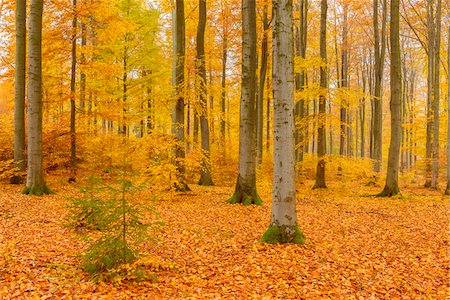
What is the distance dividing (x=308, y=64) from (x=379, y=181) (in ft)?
27.8

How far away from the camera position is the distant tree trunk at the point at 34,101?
9.26m

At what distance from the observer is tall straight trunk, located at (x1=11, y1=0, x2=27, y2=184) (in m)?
10.3

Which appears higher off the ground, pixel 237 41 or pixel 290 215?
pixel 237 41

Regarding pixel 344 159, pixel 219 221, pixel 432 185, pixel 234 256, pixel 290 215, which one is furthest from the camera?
pixel 432 185

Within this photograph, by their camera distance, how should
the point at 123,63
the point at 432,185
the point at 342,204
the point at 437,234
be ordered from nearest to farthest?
the point at 437,234 → the point at 342,204 → the point at 432,185 → the point at 123,63

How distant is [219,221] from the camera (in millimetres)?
7438

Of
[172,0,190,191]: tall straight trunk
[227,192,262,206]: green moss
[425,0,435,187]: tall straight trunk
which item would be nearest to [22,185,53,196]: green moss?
[172,0,190,191]: tall straight trunk

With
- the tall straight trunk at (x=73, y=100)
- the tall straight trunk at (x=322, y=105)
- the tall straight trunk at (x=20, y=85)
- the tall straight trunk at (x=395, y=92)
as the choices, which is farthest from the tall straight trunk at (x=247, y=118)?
the tall straight trunk at (x=20, y=85)

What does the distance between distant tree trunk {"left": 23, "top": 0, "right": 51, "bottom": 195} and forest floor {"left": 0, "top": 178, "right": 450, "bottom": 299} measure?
2.53 ft

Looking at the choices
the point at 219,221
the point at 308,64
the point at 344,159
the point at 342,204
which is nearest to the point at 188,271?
the point at 219,221

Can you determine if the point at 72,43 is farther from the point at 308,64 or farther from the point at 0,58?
the point at 308,64

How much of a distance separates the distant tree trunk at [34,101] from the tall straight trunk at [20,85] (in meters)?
1.39

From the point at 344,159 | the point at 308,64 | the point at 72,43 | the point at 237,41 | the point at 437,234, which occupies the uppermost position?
the point at 237,41

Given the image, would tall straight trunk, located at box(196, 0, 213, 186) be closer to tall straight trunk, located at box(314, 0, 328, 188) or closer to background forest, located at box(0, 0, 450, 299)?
background forest, located at box(0, 0, 450, 299)
